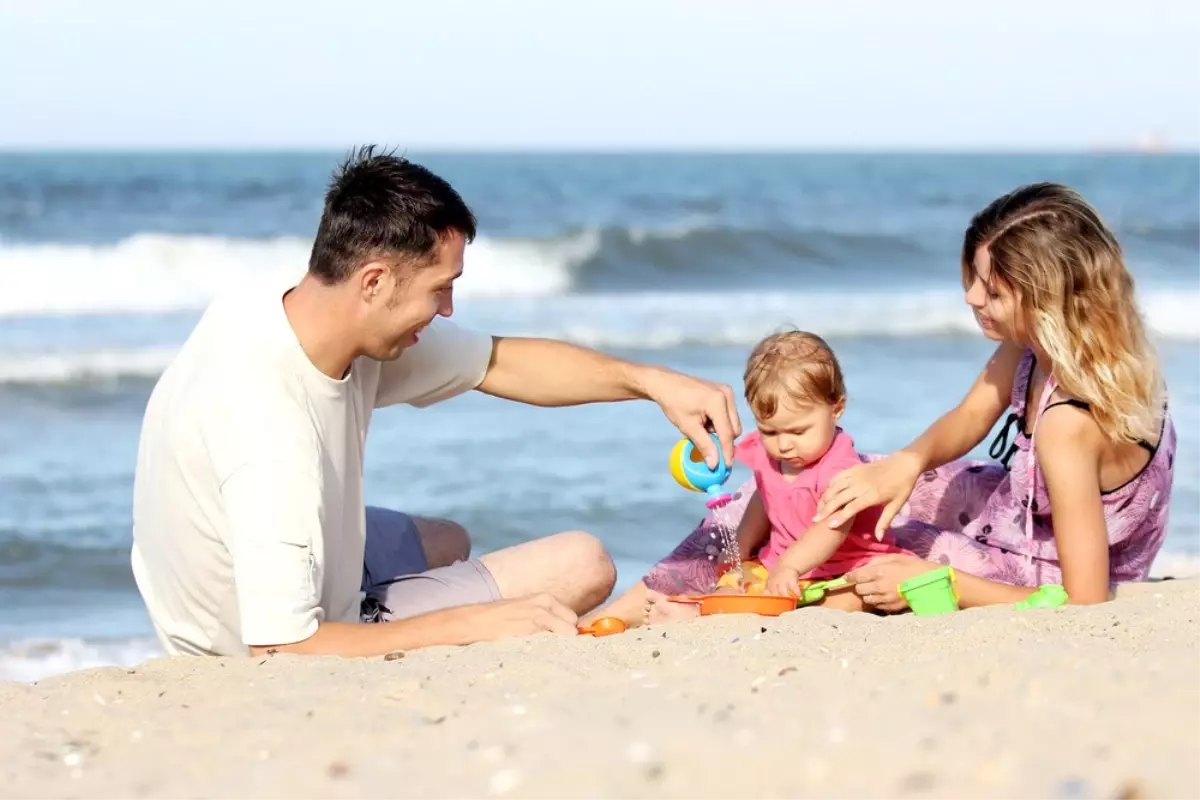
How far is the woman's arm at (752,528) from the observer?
473cm

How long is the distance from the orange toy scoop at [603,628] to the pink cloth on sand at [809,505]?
67 cm

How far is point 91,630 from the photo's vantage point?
17.3 feet

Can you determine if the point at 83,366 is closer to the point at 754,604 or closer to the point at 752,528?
the point at 752,528

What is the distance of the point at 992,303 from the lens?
4164mm

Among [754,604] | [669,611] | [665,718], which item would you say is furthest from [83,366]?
[665,718]

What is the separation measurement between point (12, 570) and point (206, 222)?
1662 cm

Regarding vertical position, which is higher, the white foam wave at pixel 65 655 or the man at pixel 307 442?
the man at pixel 307 442

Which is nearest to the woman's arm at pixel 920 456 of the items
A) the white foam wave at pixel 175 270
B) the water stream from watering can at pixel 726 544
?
the water stream from watering can at pixel 726 544

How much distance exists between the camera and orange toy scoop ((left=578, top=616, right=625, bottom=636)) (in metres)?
4.01

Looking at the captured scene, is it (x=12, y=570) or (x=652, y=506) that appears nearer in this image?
(x=12, y=570)

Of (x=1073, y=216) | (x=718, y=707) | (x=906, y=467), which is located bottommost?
(x=718, y=707)

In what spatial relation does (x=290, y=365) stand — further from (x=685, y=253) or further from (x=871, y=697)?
(x=685, y=253)

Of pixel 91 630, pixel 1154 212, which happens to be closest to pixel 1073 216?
pixel 91 630

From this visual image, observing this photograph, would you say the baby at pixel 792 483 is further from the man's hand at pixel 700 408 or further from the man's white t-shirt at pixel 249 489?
the man's white t-shirt at pixel 249 489
